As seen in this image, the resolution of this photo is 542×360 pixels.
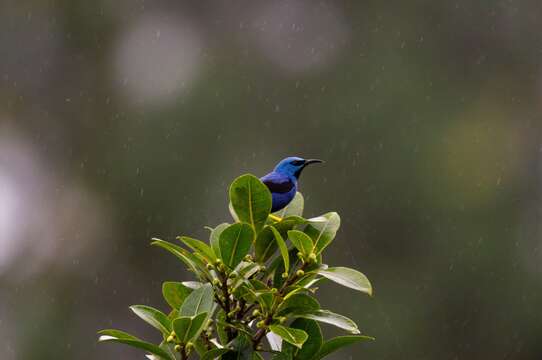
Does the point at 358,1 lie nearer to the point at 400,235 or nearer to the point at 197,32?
the point at 197,32

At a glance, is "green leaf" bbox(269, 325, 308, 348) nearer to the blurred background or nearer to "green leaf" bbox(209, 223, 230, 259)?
"green leaf" bbox(209, 223, 230, 259)

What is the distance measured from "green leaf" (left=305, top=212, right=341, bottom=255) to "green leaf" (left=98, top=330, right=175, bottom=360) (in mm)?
398

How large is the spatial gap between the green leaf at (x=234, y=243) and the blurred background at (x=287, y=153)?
228 inches

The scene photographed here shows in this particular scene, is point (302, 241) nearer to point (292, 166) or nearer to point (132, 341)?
point (132, 341)

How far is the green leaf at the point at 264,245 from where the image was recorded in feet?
6.43

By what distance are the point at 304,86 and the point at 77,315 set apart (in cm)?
368

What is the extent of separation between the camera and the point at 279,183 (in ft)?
8.73

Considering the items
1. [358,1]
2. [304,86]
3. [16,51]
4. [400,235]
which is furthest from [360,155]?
[16,51]

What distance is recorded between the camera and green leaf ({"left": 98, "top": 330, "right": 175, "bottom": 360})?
1.69m

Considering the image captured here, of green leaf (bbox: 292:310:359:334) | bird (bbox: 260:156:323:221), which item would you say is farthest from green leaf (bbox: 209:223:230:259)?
bird (bbox: 260:156:323:221)

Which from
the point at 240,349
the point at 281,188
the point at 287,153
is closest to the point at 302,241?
the point at 240,349

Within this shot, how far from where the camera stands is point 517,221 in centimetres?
823

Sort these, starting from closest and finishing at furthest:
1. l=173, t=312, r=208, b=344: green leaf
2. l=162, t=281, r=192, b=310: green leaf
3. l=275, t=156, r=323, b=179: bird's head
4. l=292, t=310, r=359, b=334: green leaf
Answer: l=173, t=312, r=208, b=344: green leaf, l=292, t=310, r=359, b=334: green leaf, l=162, t=281, r=192, b=310: green leaf, l=275, t=156, r=323, b=179: bird's head

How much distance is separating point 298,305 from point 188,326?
251 millimetres
